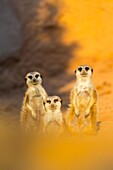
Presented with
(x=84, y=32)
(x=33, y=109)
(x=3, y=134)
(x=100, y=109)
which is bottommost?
(x=3, y=134)

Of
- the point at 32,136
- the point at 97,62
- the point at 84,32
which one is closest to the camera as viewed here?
the point at 32,136

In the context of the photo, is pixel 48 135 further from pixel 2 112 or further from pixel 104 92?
pixel 104 92

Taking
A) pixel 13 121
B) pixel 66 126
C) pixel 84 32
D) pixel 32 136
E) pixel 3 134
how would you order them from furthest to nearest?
pixel 84 32 < pixel 13 121 < pixel 66 126 < pixel 32 136 < pixel 3 134

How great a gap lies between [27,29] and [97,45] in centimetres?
243

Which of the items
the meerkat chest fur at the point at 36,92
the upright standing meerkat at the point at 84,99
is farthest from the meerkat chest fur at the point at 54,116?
the meerkat chest fur at the point at 36,92

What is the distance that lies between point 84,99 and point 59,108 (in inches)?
17.3

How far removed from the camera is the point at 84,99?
8.46 m

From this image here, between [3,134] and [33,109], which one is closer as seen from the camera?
[3,134]

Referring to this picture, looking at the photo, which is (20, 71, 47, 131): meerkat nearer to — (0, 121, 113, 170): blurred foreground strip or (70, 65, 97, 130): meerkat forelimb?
(70, 65, 97, 130): meerkat forelimb

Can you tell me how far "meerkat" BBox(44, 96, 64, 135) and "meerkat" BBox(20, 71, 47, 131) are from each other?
44 cm

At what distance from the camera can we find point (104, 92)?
13461mm

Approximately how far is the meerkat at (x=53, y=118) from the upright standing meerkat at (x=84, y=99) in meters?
0.37

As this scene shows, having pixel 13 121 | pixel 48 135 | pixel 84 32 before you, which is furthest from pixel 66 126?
pixel 84 32

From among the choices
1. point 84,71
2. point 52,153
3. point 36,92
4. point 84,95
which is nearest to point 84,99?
point 84,95
